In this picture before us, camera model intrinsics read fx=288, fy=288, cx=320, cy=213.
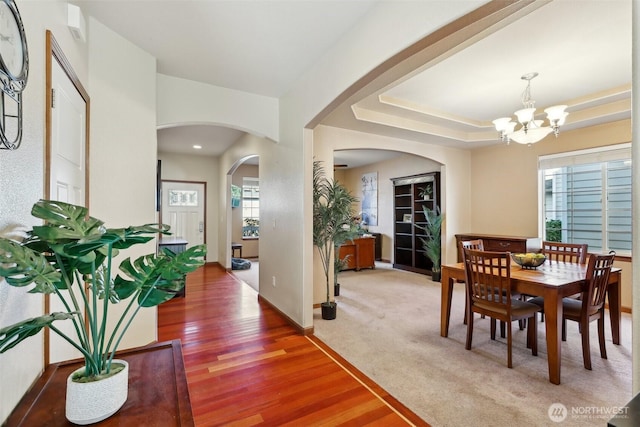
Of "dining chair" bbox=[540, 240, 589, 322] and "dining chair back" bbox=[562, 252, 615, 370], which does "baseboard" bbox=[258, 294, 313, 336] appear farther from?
"dining chair" bbox=[540, 240, 589, 322]

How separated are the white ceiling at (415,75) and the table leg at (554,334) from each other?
217cm

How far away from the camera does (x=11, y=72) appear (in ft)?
3.25

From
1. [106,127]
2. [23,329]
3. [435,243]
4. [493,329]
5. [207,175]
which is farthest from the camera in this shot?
[207,175]

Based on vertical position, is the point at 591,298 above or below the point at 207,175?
below

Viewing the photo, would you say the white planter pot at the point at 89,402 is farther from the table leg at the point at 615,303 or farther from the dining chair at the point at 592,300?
the table leg at the point at 615,303

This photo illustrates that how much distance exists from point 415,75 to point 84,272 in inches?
128

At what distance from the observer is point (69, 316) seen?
2.90 feet

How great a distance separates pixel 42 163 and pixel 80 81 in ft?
3.57

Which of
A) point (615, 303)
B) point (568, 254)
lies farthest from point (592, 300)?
point (568, 254)

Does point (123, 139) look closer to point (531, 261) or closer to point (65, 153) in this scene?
point (65, 153)

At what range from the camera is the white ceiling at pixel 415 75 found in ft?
7.11

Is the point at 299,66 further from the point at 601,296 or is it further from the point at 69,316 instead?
the point at 601,296

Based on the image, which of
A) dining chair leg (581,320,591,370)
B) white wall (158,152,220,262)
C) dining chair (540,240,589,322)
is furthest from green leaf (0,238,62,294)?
white wall (158,152,220,262)

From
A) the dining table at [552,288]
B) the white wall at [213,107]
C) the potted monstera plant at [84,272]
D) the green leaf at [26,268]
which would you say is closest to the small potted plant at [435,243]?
the dining table at [552,288]
